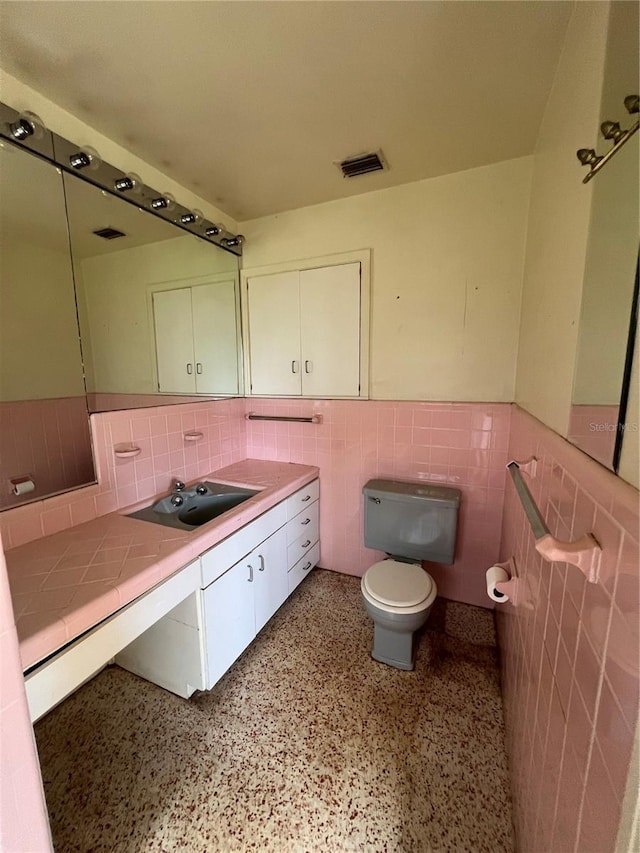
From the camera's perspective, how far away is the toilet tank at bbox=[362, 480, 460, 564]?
5.65ft

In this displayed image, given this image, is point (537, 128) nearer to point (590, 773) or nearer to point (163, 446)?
point (590, 773)

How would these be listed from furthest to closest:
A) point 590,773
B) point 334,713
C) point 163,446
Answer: point 163,446 → point 334,713 → point 590,773

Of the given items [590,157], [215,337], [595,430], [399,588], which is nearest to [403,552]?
[399,588]

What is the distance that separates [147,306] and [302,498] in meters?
1.57

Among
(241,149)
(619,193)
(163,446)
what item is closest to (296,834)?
(163,446)

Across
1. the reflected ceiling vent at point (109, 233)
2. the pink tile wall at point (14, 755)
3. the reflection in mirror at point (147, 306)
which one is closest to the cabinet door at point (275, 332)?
the reflection in mirror at point (147, 306)

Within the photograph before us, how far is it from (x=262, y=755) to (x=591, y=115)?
224cm

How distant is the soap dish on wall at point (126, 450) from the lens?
4.82 ft

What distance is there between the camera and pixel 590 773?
0.49m

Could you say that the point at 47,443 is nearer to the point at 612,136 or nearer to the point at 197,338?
the point at 197,338

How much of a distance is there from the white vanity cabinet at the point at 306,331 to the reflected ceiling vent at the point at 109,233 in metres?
0.78

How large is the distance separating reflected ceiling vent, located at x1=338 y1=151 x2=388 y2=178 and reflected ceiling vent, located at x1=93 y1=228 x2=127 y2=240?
1.25 m

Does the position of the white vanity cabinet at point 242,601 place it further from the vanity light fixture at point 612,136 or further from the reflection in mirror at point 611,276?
the vanity light fixture at point 612,136

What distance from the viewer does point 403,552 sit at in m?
1.83
